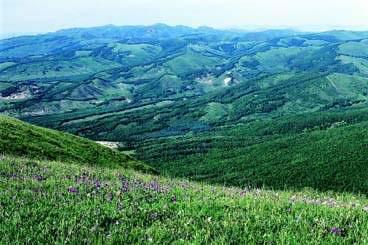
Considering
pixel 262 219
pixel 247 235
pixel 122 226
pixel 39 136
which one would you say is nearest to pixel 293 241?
pixel 247 235

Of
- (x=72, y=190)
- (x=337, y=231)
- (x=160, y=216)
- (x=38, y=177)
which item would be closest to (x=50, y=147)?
(x=38, y=177)

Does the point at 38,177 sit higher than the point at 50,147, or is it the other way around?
the point at 38,177

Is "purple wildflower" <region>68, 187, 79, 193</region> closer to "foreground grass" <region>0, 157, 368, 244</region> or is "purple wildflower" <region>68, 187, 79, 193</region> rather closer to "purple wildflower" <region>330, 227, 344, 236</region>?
"foreground grass" <region>0, 157, 368, 244</region>

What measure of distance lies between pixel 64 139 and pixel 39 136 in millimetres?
12945

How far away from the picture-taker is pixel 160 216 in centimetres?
1087

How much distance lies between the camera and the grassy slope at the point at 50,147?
61037 millimetres

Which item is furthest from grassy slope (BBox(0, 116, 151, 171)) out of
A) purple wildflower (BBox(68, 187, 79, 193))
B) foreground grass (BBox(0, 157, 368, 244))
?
foreground grass (BBox(0, 157, 368, 244))

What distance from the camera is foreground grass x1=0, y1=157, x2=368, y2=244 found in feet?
29.7

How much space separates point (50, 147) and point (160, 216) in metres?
66.7

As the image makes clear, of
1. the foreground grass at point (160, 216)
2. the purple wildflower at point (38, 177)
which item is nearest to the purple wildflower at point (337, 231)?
the foreground grass at point (160, 216)

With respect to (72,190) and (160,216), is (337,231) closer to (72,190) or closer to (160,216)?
(160,216)

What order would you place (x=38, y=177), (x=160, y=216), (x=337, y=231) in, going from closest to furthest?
(x=337, y=231), (x=160, y=216), (x=38, y=177)

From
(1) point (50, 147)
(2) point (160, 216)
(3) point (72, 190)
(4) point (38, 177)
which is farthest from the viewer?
(1) point (50, 147)

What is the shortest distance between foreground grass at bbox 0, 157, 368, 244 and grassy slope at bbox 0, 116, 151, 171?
4042cm
